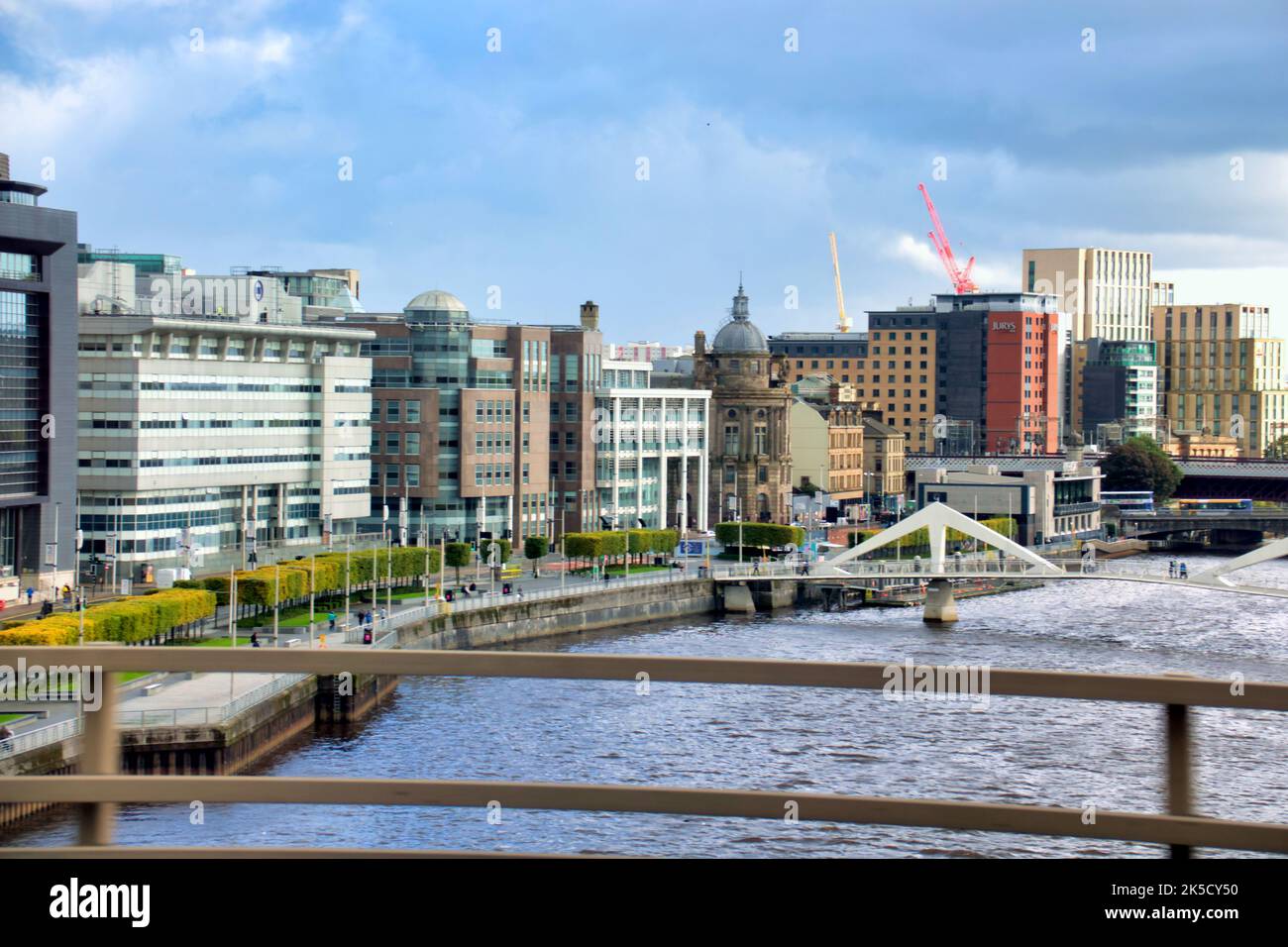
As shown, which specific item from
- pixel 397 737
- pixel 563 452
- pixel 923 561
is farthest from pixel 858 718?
pixel 563 452

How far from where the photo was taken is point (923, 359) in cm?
11350

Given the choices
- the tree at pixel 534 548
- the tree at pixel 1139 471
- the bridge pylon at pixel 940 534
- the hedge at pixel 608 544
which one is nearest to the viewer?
the tree at pixel 534 548

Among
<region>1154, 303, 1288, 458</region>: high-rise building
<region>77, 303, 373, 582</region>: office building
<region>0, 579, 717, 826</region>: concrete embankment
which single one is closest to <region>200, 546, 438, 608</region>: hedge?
<region>0, 579, 717, 826</region>: concrete embankment

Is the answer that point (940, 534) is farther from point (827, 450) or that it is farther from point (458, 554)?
point (827, 450)

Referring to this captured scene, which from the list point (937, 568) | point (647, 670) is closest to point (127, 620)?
point (937, 568)

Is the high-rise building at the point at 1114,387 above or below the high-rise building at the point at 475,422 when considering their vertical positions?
above

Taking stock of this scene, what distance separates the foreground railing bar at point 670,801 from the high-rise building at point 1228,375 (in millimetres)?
133254

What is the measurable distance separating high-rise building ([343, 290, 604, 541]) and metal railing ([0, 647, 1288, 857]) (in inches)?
2109

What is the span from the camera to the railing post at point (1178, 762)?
3527 millimetres

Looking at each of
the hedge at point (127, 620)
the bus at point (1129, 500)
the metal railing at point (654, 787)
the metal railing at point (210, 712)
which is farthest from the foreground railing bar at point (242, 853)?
the bus at point (1129, 500)

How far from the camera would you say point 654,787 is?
361 cm

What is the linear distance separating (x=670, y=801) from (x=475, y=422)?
57398 millimetres

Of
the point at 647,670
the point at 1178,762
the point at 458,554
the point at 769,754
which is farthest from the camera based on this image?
the point at 458,554

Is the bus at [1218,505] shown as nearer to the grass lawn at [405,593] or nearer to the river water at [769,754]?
the river water at [769,754]
